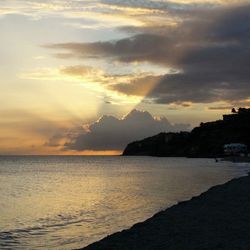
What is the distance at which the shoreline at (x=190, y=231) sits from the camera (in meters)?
17.3

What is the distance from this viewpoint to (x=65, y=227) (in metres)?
28.3

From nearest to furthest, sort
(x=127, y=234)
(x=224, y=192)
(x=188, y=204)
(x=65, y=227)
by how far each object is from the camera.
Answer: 1. (x=127, y=234)
2. (x=65, y=227)
3. (x=188, y=204)
4. (x=224, y=192)

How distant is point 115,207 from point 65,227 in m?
11.6

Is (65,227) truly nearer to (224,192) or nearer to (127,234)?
(127,234)

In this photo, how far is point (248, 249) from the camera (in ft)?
52.6

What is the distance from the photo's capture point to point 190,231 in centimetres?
1992

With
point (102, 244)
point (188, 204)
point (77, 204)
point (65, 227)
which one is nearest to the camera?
point (102, 244)

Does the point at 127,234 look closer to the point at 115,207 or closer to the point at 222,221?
the point at 222,221

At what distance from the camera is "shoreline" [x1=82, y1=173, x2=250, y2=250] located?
17.3 m

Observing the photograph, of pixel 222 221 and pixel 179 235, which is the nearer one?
pixel 179 235

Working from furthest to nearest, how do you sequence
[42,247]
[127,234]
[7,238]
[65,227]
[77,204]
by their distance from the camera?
[77,204], [65,227], [7,238], [42,247], [127,234]

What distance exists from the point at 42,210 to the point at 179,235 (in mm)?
22330

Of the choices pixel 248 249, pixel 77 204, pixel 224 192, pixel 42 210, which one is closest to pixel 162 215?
pixel 248 249

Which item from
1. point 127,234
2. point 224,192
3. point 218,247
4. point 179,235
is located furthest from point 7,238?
point 224,192
